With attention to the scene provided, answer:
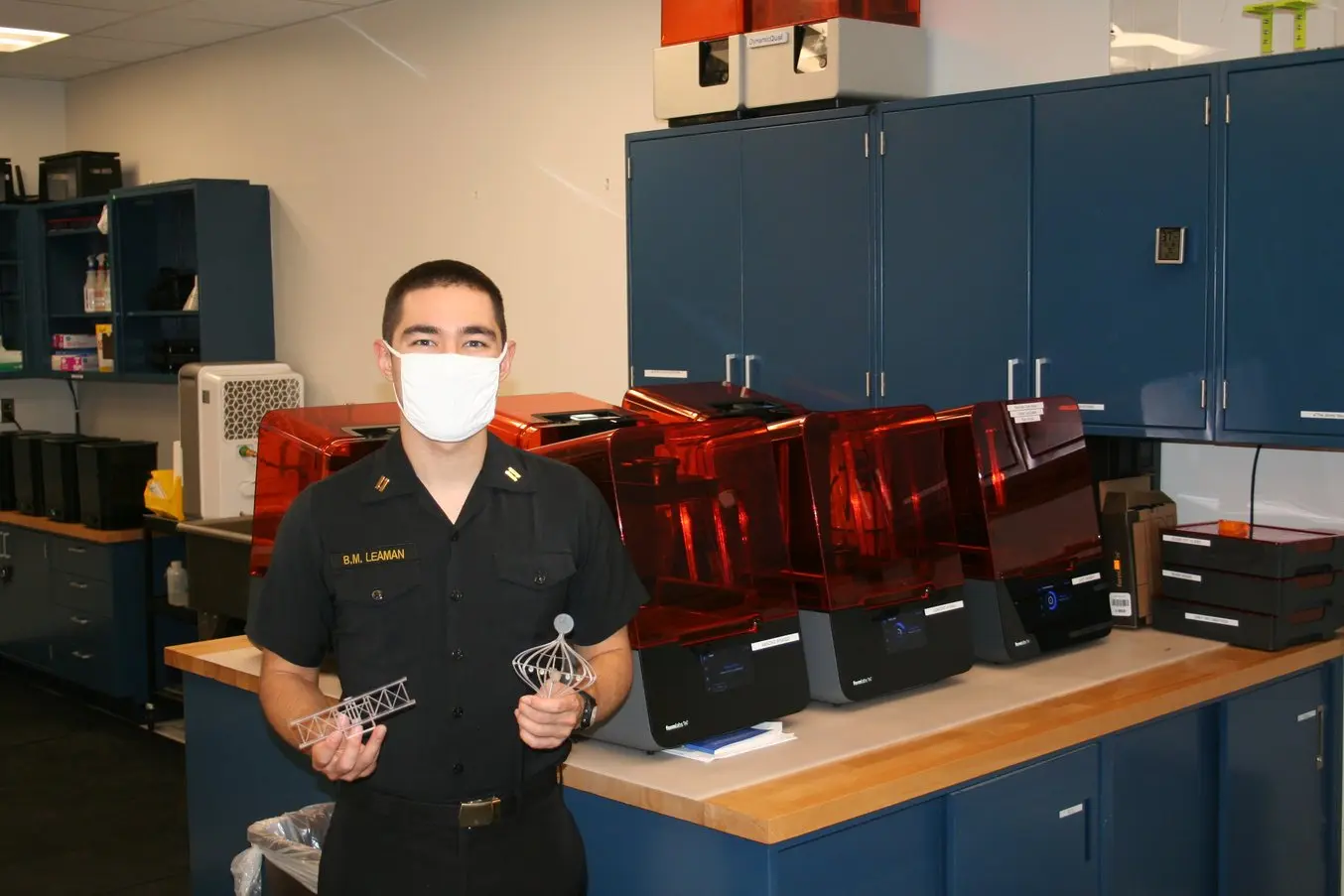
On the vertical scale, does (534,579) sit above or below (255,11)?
below

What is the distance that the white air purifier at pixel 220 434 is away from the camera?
5.55 meters

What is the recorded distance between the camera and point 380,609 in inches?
77.4

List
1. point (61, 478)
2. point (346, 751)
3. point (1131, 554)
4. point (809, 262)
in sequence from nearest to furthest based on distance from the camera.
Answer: point (346, 751)
point (1131, 554)
point (809, 262)
point (61, 478)

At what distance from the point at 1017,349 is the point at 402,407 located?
1932mm

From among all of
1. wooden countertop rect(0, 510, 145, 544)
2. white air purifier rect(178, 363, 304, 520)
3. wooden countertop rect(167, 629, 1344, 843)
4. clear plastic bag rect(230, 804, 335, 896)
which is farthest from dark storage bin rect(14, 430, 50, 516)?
clear plastic bag rect(230, 804, 335, 896)

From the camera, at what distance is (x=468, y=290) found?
1.99 m

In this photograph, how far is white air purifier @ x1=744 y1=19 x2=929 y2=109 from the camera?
3.69 meters

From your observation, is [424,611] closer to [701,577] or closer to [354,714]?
[354,714]

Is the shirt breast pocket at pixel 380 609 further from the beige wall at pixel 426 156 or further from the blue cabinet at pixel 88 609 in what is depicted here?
the blue cabinet at pixel 88 609

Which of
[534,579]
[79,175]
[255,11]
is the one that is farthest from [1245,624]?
[79,175]

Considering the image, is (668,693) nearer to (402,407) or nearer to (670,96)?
(402,407)

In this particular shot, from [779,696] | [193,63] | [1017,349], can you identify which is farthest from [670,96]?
[193,63]

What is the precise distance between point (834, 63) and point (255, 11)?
304cm

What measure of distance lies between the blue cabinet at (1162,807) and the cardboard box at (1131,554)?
1.44 ft
